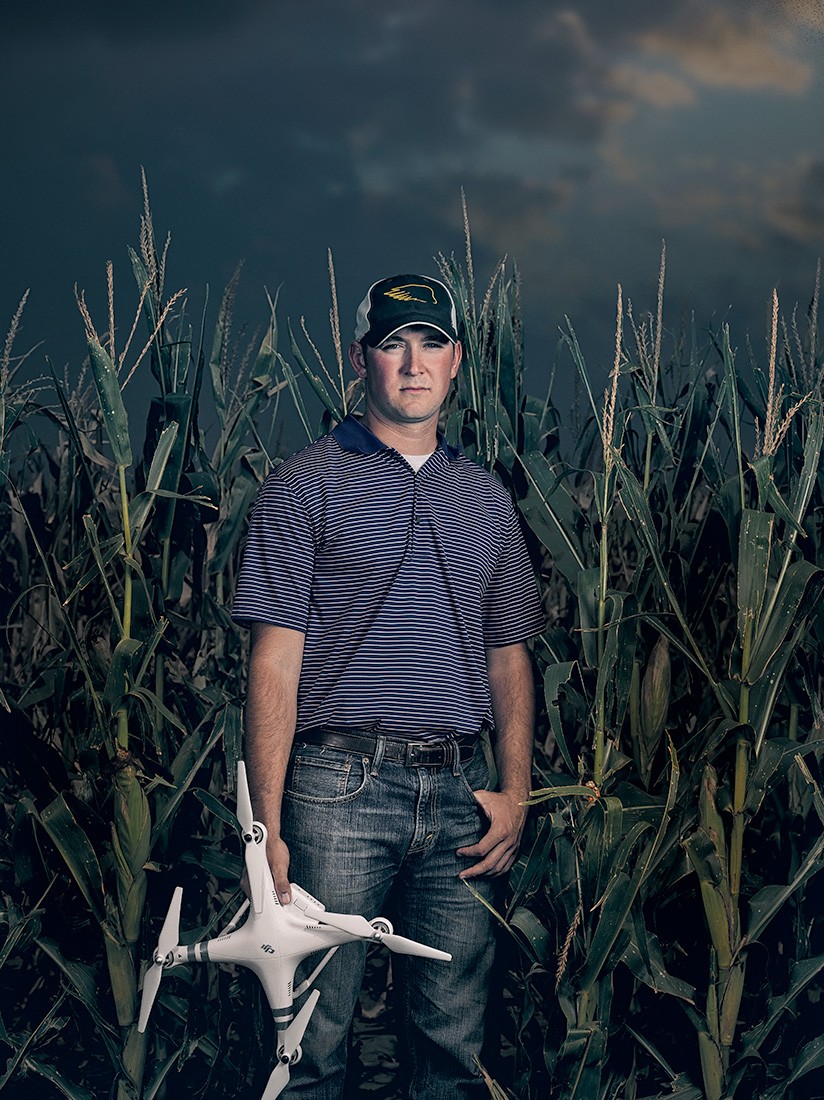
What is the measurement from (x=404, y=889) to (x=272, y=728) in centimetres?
47

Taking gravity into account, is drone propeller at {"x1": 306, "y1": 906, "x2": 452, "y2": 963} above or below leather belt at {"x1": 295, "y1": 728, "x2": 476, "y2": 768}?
below

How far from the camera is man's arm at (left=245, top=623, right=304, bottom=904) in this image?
2.12 metres

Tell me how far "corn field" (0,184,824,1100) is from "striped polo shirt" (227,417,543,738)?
199mm

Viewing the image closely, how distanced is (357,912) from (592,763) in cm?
62

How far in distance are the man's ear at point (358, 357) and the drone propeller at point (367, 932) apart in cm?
111

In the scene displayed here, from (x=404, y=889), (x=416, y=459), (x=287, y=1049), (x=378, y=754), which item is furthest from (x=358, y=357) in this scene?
(x=287, y=1049)

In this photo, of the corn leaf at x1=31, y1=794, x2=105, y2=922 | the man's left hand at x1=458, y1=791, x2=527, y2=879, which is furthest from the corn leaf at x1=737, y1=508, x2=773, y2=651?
the corn leaf at x1=31, y1=794, x2=105, y2=922

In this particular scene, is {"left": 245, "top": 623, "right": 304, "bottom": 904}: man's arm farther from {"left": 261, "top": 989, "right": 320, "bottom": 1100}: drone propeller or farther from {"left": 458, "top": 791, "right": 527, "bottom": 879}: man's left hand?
{"left": 458, "top": 791, "right": 527, "bottom": 879}: man's left hand

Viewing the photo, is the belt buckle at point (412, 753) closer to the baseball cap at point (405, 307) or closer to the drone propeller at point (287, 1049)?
the drone propeller at point (287, 1049)

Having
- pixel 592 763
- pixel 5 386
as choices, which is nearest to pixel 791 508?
pixel 592 763

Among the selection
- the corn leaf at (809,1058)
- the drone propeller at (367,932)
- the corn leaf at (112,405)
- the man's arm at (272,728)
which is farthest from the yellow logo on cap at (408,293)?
the corn leaf at (809,1058)

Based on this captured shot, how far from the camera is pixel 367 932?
6.80ft

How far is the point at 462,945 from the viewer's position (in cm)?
229

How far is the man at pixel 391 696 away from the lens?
2.16 meters
